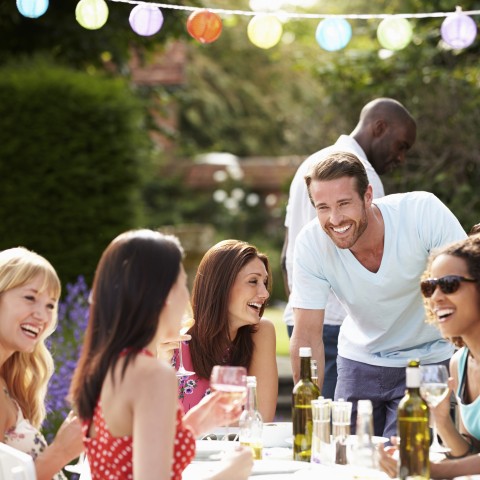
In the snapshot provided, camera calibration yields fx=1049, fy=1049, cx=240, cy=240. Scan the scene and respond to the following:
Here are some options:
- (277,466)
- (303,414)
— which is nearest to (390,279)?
(303,414)

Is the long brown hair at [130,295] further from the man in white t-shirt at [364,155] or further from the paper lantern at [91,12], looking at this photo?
the paper lantern at [91,12]

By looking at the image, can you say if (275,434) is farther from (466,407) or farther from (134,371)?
(134,371)

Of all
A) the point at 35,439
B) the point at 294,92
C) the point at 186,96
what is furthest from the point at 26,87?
the point at 294,92

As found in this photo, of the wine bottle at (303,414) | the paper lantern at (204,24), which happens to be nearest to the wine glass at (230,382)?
Answer: the wine bottle at (303,414)

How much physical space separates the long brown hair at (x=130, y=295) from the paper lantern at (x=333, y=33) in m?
3.26

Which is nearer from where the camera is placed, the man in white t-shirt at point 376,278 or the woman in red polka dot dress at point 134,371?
the woman in red polka dot dress at point 134,371

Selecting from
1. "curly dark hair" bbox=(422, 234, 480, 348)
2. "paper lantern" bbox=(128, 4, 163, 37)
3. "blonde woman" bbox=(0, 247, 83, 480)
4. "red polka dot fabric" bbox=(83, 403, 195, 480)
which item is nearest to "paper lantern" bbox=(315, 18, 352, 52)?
"paper lantern" bbox=(128, 4, 163, 37)

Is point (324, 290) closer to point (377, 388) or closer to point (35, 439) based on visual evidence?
point (377, 388)

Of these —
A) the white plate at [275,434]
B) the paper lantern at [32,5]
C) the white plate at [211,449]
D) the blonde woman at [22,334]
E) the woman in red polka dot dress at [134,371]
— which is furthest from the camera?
the paper lantern at [32,5]

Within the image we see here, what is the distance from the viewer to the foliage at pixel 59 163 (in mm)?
11109

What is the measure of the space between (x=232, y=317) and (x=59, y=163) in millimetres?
7021

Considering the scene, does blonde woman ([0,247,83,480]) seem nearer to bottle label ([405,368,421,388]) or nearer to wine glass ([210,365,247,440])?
wine glass ([210,365,247,440])

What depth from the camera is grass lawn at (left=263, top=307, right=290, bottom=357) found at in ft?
43.6

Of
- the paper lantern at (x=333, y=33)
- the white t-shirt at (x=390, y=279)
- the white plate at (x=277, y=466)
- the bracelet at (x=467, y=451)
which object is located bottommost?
the white plate at (x=277, y=466)
